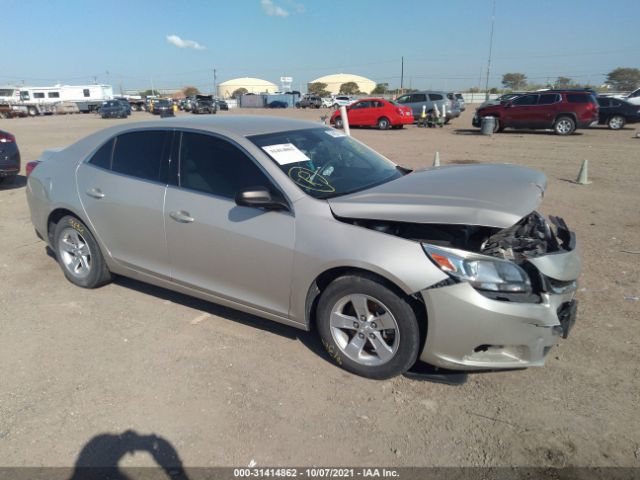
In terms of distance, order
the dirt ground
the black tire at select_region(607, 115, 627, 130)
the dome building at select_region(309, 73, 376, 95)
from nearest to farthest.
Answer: the dirt ground < the black tire at select_region(607, 115, 627, 130) < the dome building at select_region(309, 73, 376, 95)

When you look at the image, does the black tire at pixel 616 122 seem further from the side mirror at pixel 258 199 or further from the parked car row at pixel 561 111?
the side mirror at pixel 258 199

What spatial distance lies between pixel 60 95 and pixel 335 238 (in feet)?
233

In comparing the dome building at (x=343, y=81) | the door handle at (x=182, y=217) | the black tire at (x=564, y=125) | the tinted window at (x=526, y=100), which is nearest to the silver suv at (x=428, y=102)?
the tinted window at (x=526, y=100)

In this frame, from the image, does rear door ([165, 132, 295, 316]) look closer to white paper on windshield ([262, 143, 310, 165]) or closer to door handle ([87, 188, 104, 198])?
white paper on windshield ([262, 143, 310, 165])

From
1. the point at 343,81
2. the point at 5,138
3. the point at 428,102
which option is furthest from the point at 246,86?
the point at 5,138

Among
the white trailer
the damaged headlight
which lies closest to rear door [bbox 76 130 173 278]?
the damaged headlight

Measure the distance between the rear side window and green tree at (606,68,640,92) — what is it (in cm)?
6913

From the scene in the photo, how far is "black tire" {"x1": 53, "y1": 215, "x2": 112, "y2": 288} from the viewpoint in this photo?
4.39 metres

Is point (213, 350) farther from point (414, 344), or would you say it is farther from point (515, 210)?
point (515, 210)

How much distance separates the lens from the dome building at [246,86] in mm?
128125

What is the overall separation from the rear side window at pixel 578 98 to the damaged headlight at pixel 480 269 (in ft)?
62.7

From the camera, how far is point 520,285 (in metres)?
2.82

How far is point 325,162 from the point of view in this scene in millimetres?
3754

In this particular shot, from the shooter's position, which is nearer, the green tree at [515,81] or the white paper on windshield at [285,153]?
the white paper on windshield at [285,153]
